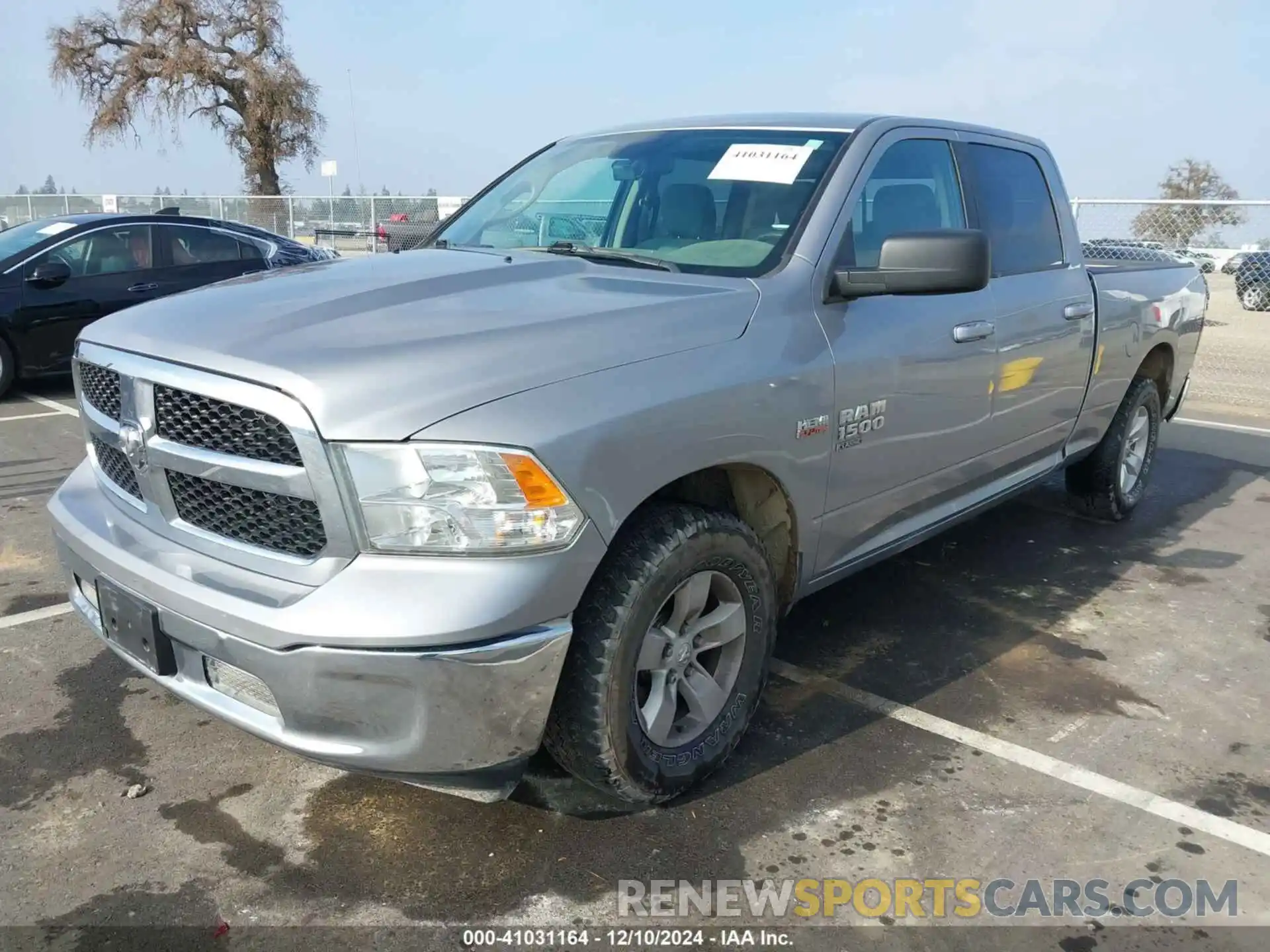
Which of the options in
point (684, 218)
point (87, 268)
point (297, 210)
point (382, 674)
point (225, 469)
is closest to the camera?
point (382, 674)

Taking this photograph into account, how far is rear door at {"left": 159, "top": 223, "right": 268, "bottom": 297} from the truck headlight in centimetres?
725

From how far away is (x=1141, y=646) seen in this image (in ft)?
12.8

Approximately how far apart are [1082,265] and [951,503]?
1.54m

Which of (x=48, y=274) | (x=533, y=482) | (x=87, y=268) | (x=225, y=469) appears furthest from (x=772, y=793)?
(x=87, y=268)

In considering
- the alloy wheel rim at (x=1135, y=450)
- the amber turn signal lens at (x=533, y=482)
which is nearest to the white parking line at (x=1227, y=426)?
the alloy wheel rim at (x=1135, y=450)

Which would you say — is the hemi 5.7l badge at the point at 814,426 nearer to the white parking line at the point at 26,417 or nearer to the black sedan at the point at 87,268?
the black sedan at the point at 87,268

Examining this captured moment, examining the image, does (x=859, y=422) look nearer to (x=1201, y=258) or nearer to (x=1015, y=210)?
(x=1015, y=210)

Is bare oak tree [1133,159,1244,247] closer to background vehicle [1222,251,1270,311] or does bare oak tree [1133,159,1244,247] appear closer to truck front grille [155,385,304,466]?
background vehicle [1222,251,1270,311]

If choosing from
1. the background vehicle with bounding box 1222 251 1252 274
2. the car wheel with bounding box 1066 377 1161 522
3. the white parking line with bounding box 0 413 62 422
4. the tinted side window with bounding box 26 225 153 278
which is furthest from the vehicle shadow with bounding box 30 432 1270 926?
the background vehicle with bounding box 1222 251 1252 274

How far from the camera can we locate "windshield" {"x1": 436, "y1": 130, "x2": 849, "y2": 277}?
3139mm

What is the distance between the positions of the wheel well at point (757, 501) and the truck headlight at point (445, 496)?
568 millimetres

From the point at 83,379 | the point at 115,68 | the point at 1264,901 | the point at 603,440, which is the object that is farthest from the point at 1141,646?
the point at 115,68

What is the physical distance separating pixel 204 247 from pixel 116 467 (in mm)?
7107

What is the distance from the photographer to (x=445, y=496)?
2100 mm
